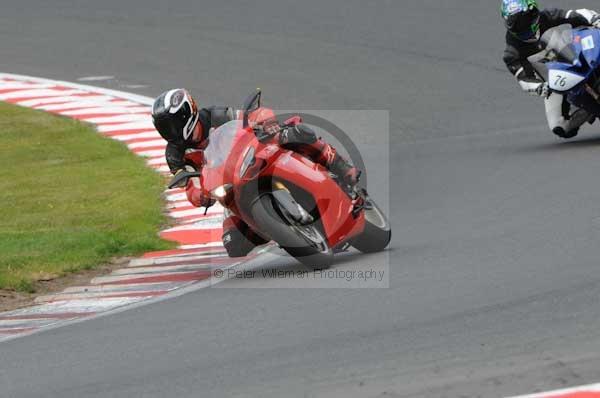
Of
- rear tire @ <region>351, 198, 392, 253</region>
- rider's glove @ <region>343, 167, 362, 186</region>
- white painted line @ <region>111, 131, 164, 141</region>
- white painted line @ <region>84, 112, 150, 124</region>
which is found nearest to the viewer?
rear tire @ <region>351, 198, 392, 253</region>

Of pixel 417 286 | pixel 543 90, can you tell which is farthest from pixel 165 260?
pixel 543 90

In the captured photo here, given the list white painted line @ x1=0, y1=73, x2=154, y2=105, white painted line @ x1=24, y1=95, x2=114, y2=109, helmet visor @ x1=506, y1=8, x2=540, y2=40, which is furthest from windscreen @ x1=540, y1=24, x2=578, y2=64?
white painted line @ x1=24, y1=95, x2=114, y2=109

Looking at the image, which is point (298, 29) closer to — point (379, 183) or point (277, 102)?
point (277, 102)

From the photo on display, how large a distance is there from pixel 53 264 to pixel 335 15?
39.5 feet

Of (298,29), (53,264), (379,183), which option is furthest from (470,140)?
(298,29)

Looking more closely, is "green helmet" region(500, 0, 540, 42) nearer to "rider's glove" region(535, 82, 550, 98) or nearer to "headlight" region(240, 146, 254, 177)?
"rider's glove" region(535, 82, 550, 98)

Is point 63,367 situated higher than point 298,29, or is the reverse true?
point 63,367

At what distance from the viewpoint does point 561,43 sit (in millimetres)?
12359

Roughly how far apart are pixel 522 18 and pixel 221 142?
17.2 feet

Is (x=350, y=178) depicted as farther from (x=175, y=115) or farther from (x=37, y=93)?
(x=37, y=93)

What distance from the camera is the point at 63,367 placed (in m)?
6.73

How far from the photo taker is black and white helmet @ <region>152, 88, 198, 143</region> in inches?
363

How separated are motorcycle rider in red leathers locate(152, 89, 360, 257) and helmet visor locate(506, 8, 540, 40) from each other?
4.31 metres

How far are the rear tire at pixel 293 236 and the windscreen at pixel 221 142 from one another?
0.38 metres
